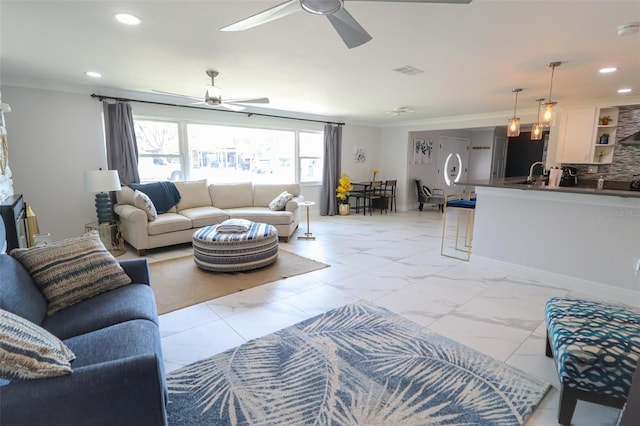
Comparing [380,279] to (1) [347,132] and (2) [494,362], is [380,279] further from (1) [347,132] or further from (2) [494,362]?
(1) [347,132]

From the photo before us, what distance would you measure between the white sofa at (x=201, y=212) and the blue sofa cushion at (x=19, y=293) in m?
2.56

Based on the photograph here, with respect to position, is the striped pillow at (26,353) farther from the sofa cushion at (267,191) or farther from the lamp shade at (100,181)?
the sofa cushion at (267,191)

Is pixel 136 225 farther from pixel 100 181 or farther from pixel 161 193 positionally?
pixel 161 193

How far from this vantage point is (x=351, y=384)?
6.01 ft

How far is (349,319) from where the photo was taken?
256 centimetres

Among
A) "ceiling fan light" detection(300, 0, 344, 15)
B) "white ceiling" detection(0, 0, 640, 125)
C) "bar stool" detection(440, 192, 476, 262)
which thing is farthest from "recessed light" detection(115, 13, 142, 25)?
"bar stool" detection(440, 192, 476, 262)

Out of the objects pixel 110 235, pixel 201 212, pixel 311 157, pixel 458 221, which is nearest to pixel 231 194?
pixel 201 212

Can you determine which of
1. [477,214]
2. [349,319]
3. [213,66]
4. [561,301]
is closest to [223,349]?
[349,319]

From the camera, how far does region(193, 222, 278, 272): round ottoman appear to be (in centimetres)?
353

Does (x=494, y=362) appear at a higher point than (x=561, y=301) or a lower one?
lower

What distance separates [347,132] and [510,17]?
5664 mm

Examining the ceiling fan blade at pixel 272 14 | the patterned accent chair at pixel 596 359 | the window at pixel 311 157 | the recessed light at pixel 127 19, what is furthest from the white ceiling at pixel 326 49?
the window at pixel 311 157

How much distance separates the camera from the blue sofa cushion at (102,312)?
1.58 meters

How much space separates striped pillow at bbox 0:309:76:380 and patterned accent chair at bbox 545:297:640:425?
2.16 m
